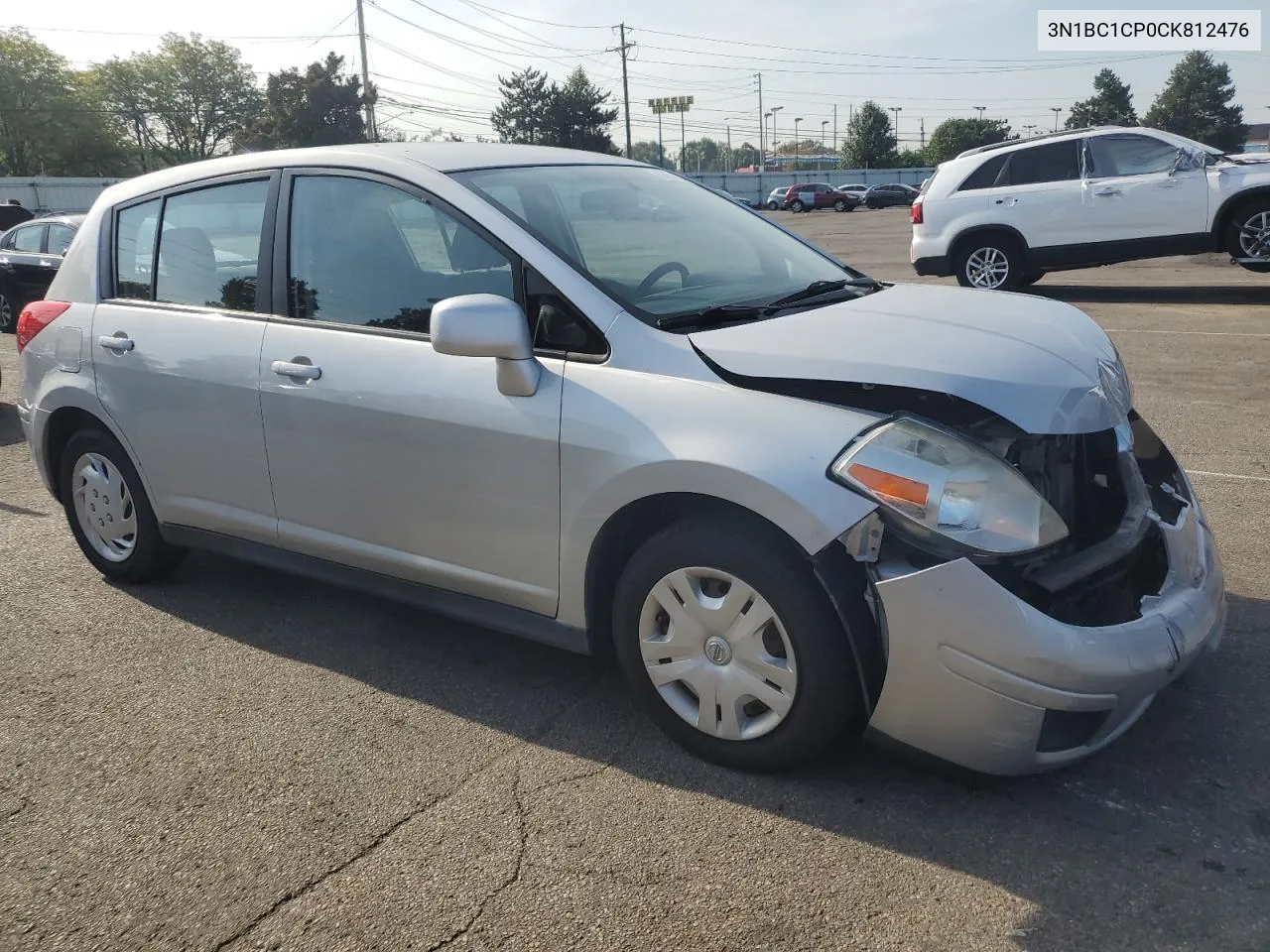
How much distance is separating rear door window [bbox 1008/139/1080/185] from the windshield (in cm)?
974

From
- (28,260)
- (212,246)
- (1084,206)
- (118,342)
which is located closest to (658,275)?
(212,246)

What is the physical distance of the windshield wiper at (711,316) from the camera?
3.10m

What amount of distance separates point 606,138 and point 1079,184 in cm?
6394

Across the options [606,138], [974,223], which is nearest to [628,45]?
[606,138]

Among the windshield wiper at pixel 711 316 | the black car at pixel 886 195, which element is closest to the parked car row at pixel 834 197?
the black car at pixel 886 195

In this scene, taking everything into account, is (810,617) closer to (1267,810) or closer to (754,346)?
(754,346)

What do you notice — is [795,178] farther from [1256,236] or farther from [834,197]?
[1256,236]

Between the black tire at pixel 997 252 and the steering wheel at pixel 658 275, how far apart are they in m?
10.3

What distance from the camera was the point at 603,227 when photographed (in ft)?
11.8

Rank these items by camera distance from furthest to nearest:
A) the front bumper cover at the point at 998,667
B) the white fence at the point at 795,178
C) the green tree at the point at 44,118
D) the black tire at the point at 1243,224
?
the green tree at the point at 44,118 → the white fence at the point at 795,178 → the black tire at the point at 1243,224 → the front bumper cover at the point at 998,667

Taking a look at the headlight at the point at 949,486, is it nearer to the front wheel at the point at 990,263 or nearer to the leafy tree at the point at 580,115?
the front wheel at the point at 990,263

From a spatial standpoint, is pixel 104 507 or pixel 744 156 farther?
pixel 744 156

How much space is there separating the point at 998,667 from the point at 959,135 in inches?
3884

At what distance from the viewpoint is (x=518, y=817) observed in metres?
2.83
